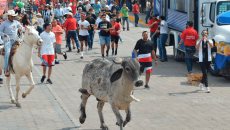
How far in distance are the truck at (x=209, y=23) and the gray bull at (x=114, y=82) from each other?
800 cm

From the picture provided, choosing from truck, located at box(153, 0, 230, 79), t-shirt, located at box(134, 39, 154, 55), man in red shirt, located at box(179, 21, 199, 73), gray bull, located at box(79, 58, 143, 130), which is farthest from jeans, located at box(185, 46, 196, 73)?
gray bull, located at box(79, 58, 143, 130)

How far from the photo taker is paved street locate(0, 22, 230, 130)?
1434cm

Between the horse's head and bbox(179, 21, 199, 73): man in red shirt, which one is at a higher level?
the horse's head

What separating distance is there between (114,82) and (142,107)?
395 cm

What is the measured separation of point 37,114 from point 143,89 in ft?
16.0

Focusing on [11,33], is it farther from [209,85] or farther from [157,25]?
[157,25]

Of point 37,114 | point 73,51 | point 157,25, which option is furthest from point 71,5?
point 37,114

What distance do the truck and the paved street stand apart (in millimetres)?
664

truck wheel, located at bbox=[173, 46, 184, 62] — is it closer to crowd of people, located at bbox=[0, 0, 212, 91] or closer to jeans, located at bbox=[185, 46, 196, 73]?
crowd of people, located at bbox=[0, 0, 212, 91]

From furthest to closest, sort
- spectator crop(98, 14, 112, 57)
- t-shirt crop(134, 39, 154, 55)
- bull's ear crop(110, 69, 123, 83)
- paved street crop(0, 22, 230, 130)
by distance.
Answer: spectator crop(98, 14, 112, 57) → t-shirt crop(134, 39, 154, 55) → paved street crop(0, 22, 230, 130) → bull's ear crop(110, 69, 123, 83)

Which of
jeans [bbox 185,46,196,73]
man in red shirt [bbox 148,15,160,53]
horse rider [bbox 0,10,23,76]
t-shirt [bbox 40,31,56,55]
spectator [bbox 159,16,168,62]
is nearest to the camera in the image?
horse rider [bbox 0,10,23,76]

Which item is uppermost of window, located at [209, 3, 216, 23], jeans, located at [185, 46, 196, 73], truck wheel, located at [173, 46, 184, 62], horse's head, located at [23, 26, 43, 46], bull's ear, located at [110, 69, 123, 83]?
window, located at [209, 3, 216, 23]

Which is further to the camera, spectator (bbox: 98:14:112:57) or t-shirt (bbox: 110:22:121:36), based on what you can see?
t-shirt (bbox: 110:22:121:36)

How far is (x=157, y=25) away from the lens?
88.2ft
